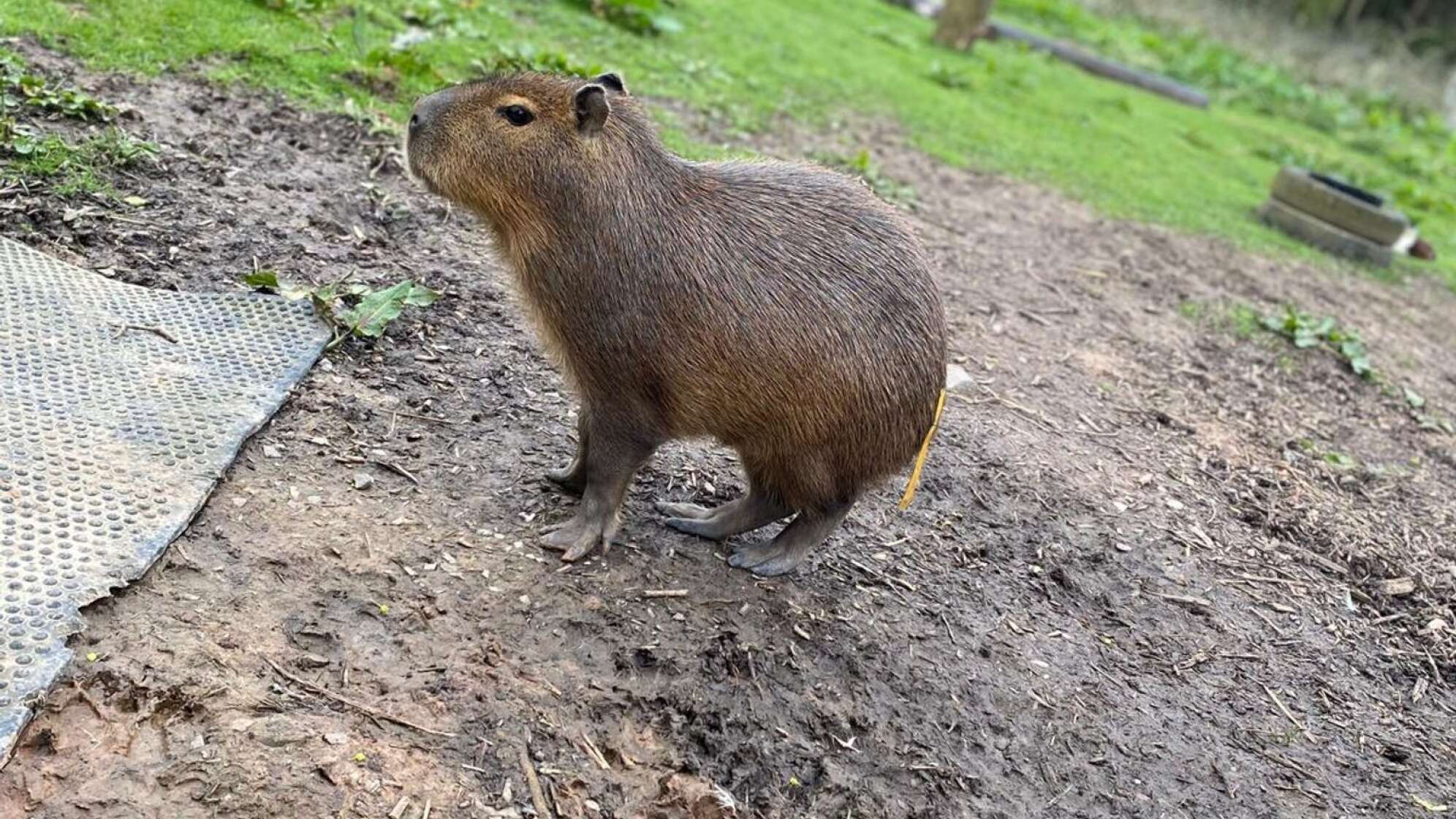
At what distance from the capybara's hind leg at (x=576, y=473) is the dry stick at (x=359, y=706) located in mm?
911

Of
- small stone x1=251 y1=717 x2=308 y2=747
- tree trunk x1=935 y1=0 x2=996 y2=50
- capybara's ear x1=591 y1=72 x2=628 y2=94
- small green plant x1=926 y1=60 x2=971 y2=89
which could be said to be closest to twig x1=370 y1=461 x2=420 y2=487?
small stone x1=251 y1=717 x2=308 y2=747

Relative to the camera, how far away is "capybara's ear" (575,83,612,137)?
9.57ft

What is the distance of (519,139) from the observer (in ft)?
9.80

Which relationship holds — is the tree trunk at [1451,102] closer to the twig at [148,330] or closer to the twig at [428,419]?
the twig at [428,419]

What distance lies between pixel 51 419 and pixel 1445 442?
5706 millimetres

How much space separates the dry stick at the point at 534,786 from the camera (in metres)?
2.41

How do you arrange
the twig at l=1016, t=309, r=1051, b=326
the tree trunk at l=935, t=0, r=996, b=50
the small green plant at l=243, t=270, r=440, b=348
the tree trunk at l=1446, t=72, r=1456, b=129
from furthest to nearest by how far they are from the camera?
the tree trunk at l=1446, t=72, r=1456, b=129, the tree trunk at l=935, t=0, r=996, b=50, the twig at l=1016, t=309, r=1051, b=326, the small green plant at l=243, t=270, r=440, b=348

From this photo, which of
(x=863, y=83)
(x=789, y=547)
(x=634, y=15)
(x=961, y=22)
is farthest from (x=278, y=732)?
(x=961, y=22)

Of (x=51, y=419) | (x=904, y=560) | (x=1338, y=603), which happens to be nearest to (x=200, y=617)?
(x=51, y=419)

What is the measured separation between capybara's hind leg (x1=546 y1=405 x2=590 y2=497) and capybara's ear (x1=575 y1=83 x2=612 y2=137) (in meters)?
0.78

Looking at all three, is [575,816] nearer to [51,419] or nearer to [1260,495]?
[51,419]

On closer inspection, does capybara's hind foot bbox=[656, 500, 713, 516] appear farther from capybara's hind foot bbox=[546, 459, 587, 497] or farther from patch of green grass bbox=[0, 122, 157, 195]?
patch of green grass bbox=[0, 122, 157, 195]

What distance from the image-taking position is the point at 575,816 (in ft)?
7.98

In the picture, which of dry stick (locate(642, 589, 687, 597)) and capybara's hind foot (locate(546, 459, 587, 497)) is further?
capybara's hind foot (locate(546, 459, 587, 497))
